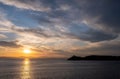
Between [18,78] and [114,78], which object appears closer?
[114,78]

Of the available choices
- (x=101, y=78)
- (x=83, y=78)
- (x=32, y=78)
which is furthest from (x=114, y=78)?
(x=32, y=78)

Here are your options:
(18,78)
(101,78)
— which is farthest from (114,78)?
(18,78)

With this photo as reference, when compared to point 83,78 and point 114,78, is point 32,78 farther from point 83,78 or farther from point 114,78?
point 114,78

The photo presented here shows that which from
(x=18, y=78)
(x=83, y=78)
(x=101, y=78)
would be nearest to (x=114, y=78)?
(x=101, y=78)

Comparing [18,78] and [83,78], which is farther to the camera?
[18,78]

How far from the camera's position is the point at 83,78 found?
81062 mm

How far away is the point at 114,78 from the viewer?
3209 inches

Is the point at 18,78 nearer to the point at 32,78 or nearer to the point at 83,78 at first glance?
the point at 32,78

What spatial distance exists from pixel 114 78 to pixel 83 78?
12.9 meters

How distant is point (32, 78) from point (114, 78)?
115ft

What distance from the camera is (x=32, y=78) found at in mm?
85812

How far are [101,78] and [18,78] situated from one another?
3630 centimetres

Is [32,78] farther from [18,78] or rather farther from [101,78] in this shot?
[101,78]

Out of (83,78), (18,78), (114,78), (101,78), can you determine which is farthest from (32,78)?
(114,78)
